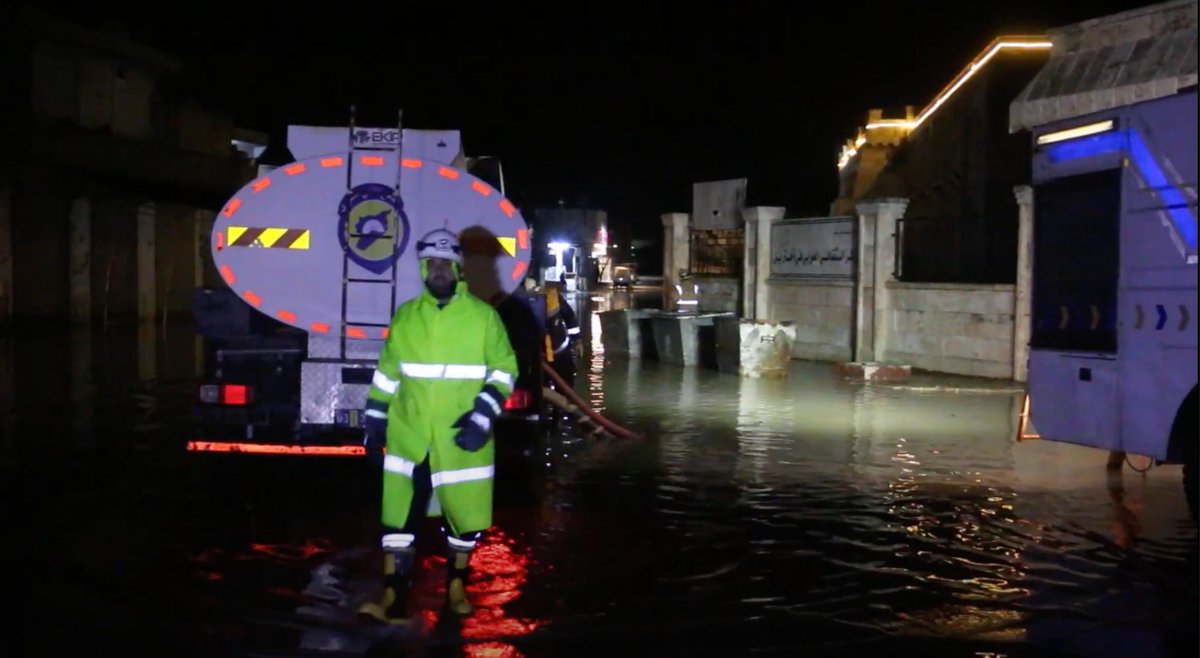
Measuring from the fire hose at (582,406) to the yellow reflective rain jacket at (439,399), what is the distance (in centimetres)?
509

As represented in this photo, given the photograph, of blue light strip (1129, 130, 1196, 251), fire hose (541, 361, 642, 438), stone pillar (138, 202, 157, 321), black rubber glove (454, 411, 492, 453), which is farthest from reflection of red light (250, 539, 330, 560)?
stone pillar (138, 202, 157, 321)

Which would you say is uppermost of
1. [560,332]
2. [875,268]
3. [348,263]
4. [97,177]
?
[97,177]

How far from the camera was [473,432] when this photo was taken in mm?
6293

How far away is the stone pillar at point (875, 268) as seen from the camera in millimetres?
19391

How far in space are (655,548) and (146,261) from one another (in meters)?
27.5

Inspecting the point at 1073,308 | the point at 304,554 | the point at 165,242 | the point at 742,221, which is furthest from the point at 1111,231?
the point at 165,242

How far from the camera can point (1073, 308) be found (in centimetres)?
920

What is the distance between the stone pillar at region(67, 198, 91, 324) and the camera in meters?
28.9

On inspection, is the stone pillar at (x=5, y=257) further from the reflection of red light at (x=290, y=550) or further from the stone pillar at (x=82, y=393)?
the reflection of red light at (x=290, y=550)

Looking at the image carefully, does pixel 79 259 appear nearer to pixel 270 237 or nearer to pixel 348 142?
pixel 270 237

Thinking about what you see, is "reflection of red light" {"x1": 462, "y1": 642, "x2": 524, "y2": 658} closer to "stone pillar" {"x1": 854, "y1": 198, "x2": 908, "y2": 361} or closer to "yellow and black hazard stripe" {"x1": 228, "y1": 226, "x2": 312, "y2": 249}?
"yellow and black hazard stripe" {"x1": 228, "y1": 226, "x2": 312, "y2": 249}

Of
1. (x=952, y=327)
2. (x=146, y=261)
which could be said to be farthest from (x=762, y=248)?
(x=146, y=261)

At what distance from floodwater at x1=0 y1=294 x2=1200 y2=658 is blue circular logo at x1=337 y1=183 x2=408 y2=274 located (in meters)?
1.75

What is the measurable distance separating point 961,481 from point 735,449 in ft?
7.23
